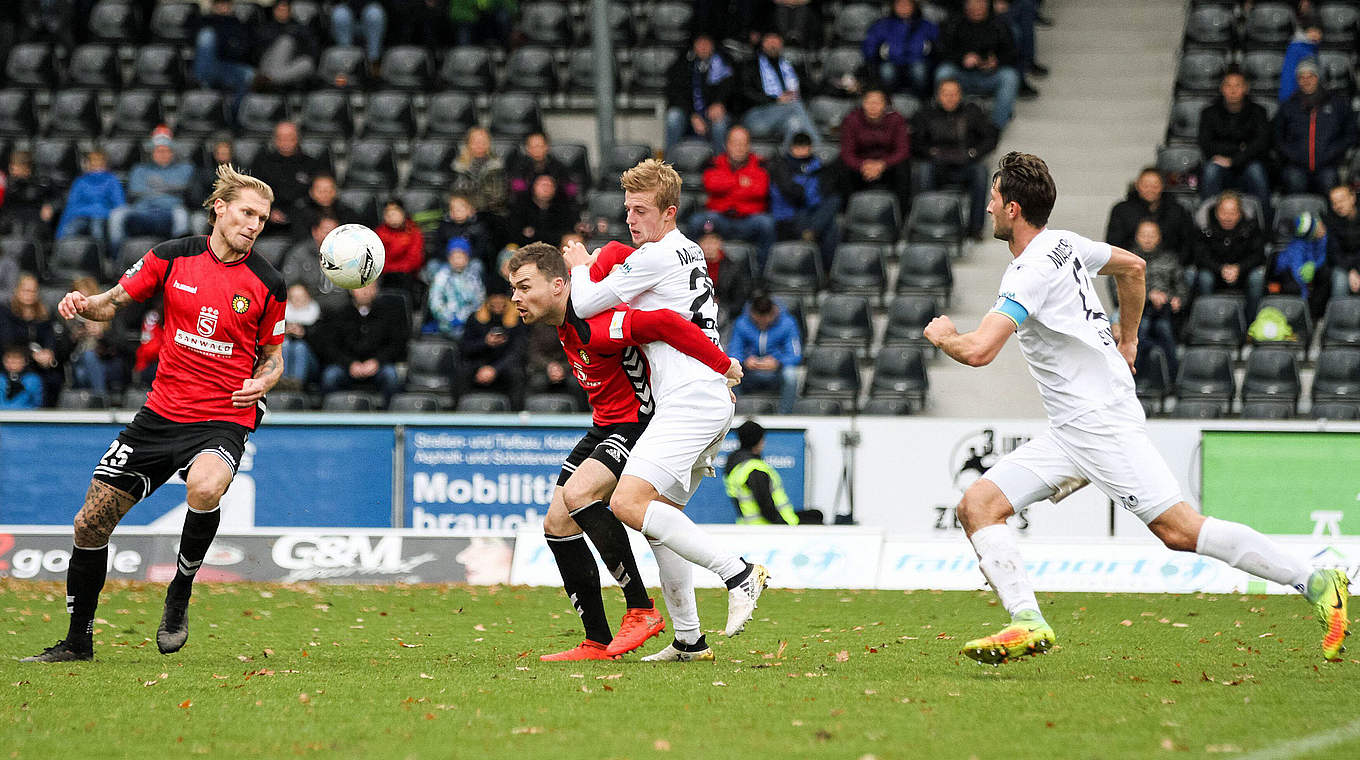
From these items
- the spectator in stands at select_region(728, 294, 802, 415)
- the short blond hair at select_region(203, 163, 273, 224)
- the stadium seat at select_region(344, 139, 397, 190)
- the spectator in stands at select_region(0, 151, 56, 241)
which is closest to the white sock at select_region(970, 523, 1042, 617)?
the short blond hair at select_region(203, 163, 273, 224)

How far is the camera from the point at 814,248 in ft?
56.5

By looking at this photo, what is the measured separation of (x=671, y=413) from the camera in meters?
7.55

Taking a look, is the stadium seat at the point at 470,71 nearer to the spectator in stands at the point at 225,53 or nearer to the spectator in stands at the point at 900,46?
the spectator in stands at the point at 225,53

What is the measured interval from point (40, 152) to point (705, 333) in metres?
14.8

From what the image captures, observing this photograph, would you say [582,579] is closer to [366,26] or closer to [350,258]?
[350,258]

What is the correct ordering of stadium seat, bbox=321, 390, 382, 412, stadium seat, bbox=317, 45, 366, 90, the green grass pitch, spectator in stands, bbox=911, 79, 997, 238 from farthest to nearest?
stadium seat, bbox=317, 45, 366, 90, spectator in stands, bbox=911, 79, 997, 238, stadium seat, bbox=321, 390, 382, 412, the green grass pitch

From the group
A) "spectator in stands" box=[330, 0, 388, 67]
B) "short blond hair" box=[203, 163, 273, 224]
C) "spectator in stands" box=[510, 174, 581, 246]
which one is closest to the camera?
"short blond hair" box=[203, 163, 273, 224]

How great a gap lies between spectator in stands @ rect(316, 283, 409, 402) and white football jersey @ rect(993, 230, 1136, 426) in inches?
397

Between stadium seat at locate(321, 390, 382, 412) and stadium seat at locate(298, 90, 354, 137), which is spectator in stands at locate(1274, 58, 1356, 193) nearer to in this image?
stadium seat at locate(321, 390, 382, 412)

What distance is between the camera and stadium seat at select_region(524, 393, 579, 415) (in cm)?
1551

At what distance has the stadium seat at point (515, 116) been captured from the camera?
19578 millimetres

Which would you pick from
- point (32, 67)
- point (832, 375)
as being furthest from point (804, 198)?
point (32, 67)

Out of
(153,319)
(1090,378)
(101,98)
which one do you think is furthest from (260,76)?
(1090,378)

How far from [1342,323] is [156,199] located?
13118 millimetres
